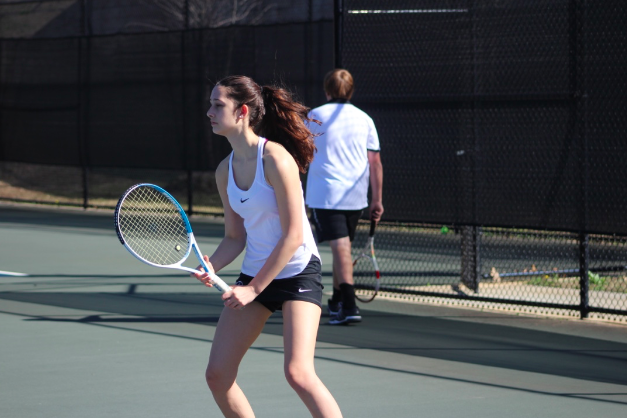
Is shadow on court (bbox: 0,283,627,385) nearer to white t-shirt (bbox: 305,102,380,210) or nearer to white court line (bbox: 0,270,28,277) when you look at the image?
white t-shirt (bbox: 305,102,380,210)

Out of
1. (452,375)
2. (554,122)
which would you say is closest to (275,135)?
(452,375)

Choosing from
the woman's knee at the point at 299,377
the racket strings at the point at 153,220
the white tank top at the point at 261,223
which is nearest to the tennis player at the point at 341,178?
the racket strings at the point at 153,220

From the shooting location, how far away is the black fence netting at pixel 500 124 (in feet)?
24.0

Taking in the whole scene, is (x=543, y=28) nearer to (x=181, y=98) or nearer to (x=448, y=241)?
(x=448, y=241)

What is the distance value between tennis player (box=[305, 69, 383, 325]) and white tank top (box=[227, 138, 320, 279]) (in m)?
3.32

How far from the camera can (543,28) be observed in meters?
7.60

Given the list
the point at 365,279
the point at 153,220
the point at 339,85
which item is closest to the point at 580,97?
the point at 339,85

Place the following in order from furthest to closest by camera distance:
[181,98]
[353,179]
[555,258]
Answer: [181,98] → [555,258] → [353,179]

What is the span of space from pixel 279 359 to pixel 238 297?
8.85 ft

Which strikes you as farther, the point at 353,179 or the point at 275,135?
the point at 353,179

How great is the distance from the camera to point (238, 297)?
3678 mm

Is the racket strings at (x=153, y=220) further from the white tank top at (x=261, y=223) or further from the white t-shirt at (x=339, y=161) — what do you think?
the white t-shirt at (x=339, y=161)

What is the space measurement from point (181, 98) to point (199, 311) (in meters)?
7.38

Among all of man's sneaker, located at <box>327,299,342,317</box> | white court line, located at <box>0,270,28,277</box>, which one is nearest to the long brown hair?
man's sneaker, located at <box>327,299,342,317</box>
